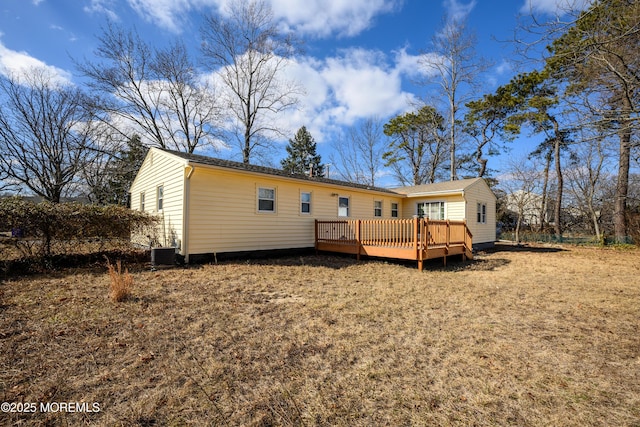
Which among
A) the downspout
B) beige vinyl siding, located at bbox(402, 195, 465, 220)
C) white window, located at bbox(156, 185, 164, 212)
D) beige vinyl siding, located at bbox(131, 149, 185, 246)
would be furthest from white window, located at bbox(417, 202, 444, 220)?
white window, located at bbox(156, 185, 164, 212)

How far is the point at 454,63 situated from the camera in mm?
20672

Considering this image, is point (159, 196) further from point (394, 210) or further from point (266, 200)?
point (394, 210)

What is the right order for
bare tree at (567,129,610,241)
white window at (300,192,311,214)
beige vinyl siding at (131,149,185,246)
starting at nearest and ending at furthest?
Result: 1. beige vinyl siding at (131,149,185,246)
2. white window at (300,192,311,214)
3. bare tree at (567,129,610,241)

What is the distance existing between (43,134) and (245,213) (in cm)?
1827

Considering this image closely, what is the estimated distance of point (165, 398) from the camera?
2.34 m

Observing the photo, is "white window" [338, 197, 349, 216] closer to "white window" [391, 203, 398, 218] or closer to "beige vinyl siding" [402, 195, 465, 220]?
"white window" [391, 203, 398, 218]

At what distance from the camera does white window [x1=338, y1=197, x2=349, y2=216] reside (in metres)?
13.1

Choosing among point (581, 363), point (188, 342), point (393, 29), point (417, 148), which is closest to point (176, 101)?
point (393, 29)

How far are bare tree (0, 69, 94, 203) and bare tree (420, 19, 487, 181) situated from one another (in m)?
24.4

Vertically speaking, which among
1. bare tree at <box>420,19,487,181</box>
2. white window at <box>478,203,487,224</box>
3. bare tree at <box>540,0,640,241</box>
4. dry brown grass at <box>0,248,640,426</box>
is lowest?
dry brown grass at <box>0,248,640,426</box>

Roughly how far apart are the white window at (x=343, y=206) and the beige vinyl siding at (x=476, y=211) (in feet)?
19.2

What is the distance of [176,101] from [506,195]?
1039 inches

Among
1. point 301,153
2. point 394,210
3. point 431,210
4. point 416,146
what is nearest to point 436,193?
point 431,210

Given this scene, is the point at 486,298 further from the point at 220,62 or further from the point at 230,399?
the point at 220,62
